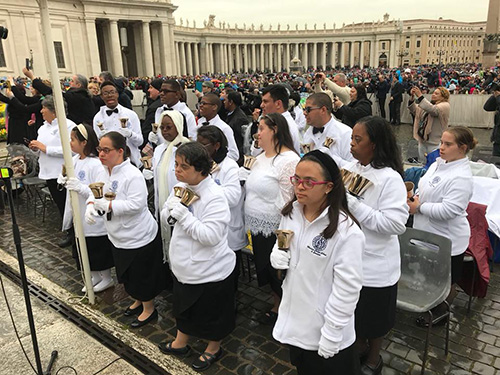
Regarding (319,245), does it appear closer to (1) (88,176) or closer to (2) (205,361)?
(2) (205,361)

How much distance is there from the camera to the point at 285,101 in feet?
17.2

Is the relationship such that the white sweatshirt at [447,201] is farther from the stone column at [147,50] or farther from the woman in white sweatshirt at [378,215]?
the stone column at [147,50]

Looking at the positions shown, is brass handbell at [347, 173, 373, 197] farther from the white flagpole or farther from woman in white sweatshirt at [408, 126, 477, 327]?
the white flagpole

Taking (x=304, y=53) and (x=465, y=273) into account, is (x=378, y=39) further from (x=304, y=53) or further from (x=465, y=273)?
(x=465, y=273)

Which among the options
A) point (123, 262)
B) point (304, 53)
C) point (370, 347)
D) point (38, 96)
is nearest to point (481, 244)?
point (370, 347)

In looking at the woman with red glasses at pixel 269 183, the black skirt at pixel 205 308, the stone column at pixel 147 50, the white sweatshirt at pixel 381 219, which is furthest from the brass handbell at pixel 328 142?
the stone column at pixel 147 50

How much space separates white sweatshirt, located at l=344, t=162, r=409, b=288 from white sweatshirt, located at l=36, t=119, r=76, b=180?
15.5ft

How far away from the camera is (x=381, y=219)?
291cm

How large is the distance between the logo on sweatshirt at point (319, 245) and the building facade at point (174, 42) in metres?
3.18

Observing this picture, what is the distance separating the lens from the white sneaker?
5172mm

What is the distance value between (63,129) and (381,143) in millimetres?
3206

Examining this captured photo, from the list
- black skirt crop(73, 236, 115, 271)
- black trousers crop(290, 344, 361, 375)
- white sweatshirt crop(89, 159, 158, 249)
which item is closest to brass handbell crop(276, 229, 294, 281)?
black trousers crop(290, 344, 361, 375)

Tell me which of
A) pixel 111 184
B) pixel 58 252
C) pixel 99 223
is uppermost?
pixel 111 184

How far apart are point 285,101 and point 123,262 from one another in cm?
287
